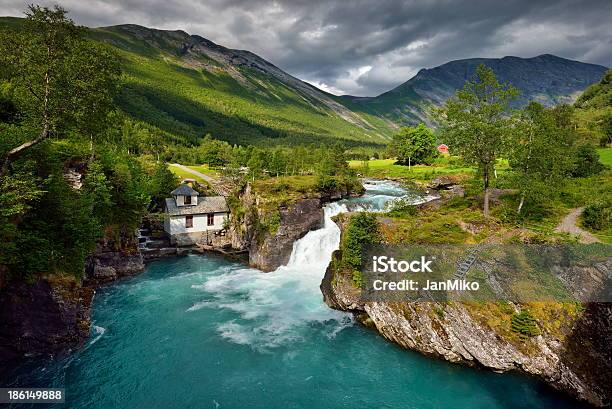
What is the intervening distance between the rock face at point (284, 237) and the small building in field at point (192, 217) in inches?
389

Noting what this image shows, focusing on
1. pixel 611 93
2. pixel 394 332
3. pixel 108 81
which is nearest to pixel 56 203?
pixel 108 81

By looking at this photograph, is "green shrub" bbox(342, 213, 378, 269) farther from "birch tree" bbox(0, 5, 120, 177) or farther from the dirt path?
"birch tree" bbox(0, 5, 120, 177)

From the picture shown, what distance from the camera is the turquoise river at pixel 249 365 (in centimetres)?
1911

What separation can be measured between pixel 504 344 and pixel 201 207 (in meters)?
40.5

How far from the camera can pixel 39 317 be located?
21.7 m

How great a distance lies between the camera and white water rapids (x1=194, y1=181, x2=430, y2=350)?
26.3m

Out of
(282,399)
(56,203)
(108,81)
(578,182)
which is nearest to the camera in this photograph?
(282,399)

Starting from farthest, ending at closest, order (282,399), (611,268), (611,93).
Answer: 1. (611,93)
2. (282,399)
3. (611,268)

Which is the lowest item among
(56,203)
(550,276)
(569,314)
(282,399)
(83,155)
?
(282,399)

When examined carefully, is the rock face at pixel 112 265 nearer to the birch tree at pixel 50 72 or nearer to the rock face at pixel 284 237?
the rock face at pixel 284 237

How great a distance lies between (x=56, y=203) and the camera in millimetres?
23188

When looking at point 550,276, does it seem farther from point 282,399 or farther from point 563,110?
point 563,110

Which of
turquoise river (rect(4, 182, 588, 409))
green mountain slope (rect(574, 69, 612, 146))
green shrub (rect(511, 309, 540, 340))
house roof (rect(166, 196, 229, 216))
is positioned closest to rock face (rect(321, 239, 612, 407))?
green shrub (rect(511, 309, 540, 340))

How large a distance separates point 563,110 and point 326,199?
40.4 m
